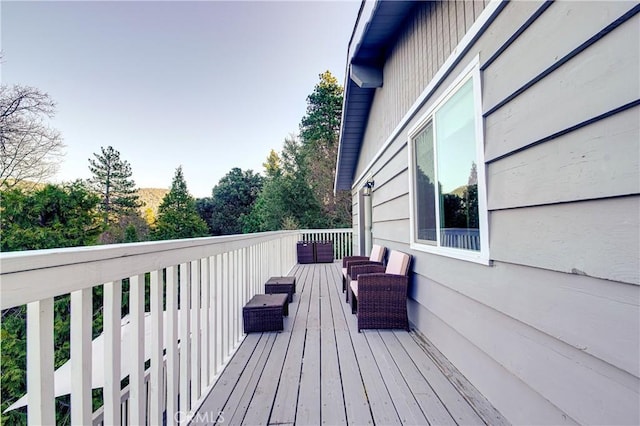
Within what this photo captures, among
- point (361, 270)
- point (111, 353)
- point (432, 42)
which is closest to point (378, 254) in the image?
point (361, 270)

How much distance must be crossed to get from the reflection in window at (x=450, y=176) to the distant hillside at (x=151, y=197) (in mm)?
26637

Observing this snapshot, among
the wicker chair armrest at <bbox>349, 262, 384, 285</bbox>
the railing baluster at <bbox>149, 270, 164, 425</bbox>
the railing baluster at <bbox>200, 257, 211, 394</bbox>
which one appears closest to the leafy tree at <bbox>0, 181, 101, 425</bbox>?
the wicker chair armrest at <bbox>349, 262, 384, 285</bbox>

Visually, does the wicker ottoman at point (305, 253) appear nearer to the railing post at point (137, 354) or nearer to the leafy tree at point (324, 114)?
the railing post at point (137, 354)

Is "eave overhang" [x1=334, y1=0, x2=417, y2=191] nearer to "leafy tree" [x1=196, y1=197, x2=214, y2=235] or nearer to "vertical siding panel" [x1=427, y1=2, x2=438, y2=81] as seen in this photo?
"vertical siding panel" [x1=427, y1=2, x2=438, y2=81]

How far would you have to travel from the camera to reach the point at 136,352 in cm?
131

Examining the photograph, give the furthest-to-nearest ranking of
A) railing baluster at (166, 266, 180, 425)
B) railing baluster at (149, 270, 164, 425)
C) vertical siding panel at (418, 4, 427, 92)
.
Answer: vertical siding panel at (418, 4, 427, 92)
railing baluster at (166, 266, 180, 425)
railing baluster at (149, 270, 164, 425)

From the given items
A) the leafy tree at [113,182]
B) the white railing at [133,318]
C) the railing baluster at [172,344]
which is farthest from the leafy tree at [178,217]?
the railing baluster at [172,344]

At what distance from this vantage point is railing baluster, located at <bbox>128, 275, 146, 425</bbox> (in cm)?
128

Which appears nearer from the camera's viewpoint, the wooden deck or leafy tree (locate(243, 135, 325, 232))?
the wooden deck

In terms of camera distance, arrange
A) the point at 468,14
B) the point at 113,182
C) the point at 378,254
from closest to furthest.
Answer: the point at 468,14
the point at 378,254
the point at 113,182

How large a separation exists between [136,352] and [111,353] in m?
0.19

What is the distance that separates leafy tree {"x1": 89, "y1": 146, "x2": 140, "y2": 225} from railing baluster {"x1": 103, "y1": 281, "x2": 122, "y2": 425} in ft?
87.5

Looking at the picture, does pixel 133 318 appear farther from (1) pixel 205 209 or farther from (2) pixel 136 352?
(1) pixel 205 209

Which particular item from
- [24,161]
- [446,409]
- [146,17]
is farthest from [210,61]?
[446,409]
